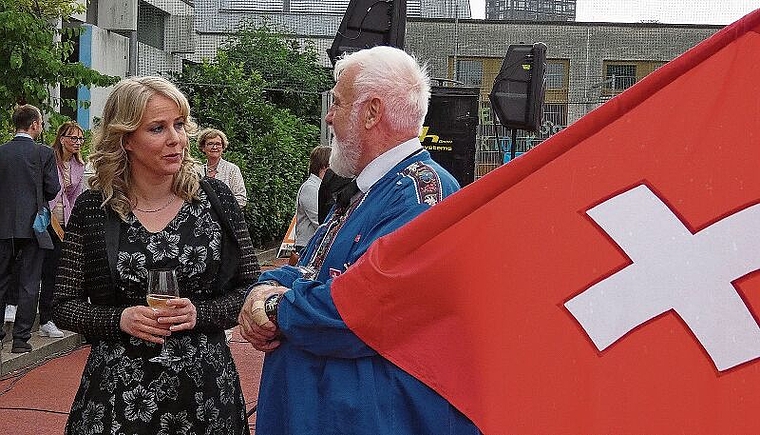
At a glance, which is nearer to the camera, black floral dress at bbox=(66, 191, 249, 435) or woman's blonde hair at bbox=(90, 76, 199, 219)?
black floral dress at bbox=(66, 191, 249, 435)

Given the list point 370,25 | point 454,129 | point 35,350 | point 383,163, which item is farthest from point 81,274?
point 454,129

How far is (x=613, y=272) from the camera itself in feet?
8.63

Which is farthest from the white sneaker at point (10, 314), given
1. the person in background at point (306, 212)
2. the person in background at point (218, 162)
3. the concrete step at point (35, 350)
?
the person in background at point (306, 212)

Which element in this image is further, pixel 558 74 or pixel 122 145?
pixel 558 74

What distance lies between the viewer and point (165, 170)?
3.76 m

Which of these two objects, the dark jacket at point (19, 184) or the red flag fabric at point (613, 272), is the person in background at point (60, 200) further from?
the red flag fabric at point (613, 272)

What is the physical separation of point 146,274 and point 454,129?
36.6 ft

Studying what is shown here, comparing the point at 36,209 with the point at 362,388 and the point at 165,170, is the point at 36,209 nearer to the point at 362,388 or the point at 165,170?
the point at 165,170

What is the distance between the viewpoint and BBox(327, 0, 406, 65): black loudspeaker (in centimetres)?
1137

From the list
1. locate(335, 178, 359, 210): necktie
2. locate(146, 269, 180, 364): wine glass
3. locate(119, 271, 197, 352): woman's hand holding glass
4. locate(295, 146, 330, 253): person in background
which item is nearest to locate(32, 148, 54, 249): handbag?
locate(295, 146, 330, 253): person in background

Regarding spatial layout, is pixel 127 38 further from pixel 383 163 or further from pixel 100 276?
pixel 383 163

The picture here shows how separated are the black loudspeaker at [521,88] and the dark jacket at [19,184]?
7100 millimetres

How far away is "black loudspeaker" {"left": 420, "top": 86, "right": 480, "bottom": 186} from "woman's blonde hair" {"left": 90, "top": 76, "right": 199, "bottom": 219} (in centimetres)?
1071

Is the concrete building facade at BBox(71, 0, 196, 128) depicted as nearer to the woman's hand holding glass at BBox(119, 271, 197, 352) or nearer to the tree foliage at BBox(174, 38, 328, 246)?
the tree foliage at BBox(174, 38, 328, 246)
